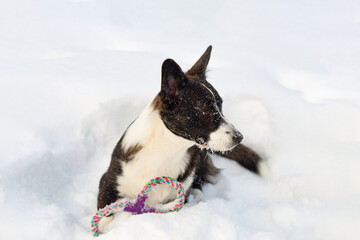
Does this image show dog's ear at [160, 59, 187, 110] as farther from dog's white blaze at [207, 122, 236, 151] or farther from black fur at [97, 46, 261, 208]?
dog's white blaze at [207, 122, 236, 151]

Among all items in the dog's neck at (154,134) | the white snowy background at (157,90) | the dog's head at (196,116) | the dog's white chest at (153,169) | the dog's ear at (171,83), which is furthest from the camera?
the white snowy background at (157,90)

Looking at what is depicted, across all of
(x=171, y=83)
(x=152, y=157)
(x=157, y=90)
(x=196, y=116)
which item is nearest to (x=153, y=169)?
(x=152, y=157)

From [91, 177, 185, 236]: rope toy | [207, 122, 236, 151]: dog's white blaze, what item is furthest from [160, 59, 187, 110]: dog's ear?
[91, 177, 185, 236]: rope toy

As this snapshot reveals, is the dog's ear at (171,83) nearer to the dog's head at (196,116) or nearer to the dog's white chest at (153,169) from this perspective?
the dog's head at (196,116)

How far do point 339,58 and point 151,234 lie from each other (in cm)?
410

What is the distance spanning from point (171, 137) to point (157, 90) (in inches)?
68.7

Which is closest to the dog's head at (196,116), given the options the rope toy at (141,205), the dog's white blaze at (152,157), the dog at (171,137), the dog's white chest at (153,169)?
the dog at (171,137)

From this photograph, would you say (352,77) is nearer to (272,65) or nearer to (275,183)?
(272,65)

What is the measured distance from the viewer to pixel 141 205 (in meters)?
2.69

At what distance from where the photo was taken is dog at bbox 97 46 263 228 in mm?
2451

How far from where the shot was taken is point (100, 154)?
148 inches

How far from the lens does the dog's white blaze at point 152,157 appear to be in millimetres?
2596

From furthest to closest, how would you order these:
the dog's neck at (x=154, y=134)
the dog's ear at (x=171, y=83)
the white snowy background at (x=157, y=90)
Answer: the white snowy background at (x=157, y=90) → the dog's neck at (x=154, y=134) → the dog's ear at (x=171, y=83)

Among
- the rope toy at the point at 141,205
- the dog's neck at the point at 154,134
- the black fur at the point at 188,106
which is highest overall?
the black fur at the point at 188,106
